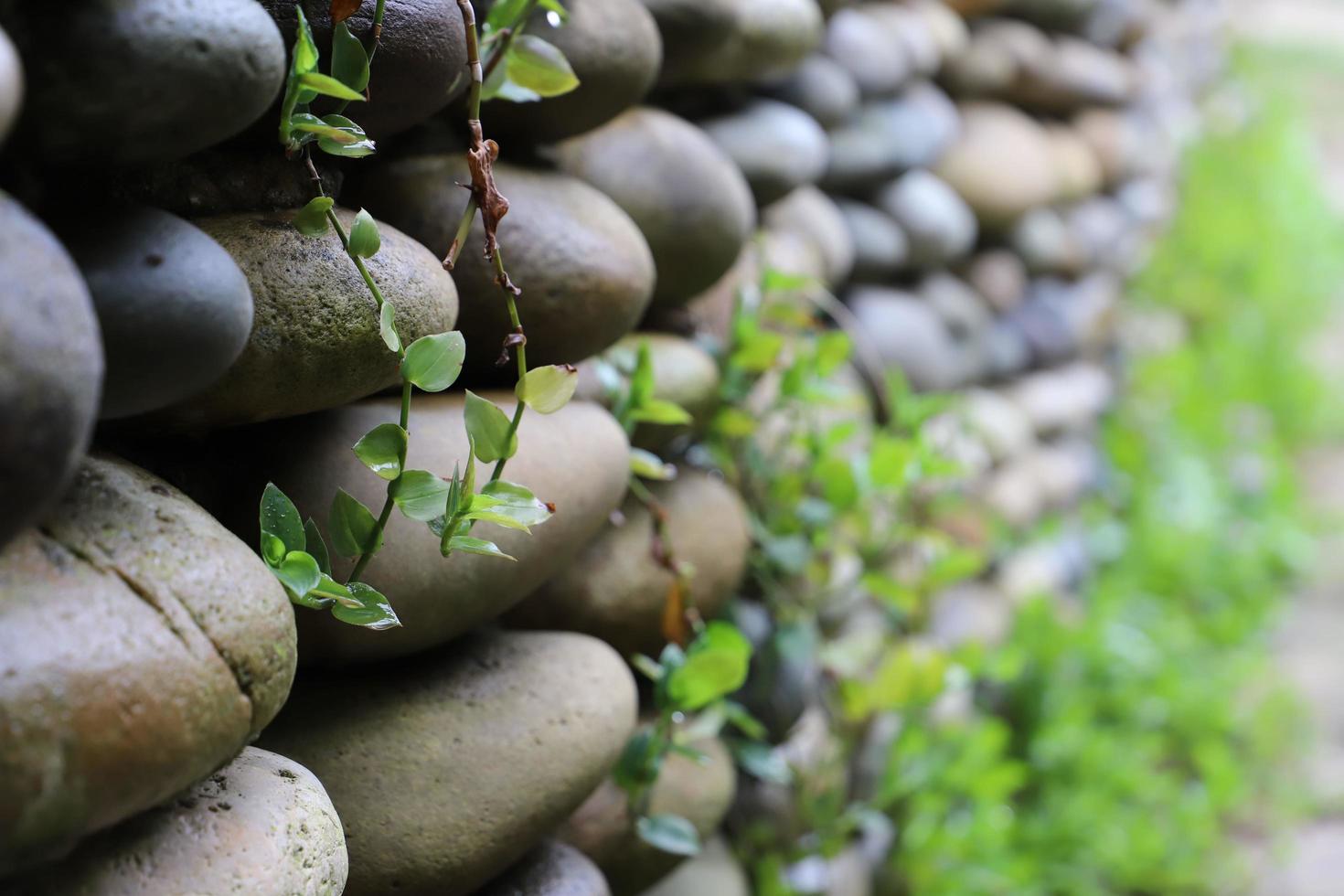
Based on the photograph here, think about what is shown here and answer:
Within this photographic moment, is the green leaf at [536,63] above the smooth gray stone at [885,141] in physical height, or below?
above

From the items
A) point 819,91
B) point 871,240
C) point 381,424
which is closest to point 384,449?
point 381,424

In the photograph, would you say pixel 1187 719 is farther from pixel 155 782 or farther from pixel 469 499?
pixel 155 782

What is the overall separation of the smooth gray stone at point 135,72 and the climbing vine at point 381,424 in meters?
0.06

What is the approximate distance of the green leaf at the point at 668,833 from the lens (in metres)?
0.91

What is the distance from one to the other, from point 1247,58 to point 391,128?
403 cm

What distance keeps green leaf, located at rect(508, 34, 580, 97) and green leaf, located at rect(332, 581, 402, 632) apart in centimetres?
33

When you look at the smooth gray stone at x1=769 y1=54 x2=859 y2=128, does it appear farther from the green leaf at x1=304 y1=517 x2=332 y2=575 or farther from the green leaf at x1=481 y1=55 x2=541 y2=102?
the green leaf at x1=304 y1=517 x2=332 y2=575

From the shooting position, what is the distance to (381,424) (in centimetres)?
65

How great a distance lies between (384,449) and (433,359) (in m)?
0.05

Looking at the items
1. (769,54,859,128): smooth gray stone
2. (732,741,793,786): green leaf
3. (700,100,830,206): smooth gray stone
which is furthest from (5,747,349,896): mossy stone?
(769,54,859,128): smooth gray stone

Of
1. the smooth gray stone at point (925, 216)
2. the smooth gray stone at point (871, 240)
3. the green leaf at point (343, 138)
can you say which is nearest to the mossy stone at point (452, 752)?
the green leaf at point (343, 138)

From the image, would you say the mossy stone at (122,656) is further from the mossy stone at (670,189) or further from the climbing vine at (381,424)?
the mossy stone at (670,189)

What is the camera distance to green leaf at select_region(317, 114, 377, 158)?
60 centimetres

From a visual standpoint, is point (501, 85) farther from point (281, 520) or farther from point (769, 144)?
point (769, 144)
